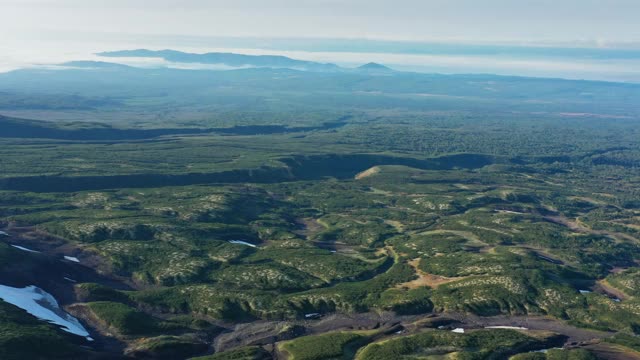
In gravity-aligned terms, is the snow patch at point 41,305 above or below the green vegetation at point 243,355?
above

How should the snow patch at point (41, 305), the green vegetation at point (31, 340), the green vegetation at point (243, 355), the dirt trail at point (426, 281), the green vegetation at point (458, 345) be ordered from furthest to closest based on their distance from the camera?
the dirt trail at point (426, 281)
the snow patch at point (41, 305)
the green vegetation at point (458, 345)
the green vegetation at point (243, 355)
the green vegetation at point (31, 340)

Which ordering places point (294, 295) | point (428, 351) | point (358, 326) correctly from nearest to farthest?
1. point (428, 351)
2. point (358, 326)
3. point (294, 295)

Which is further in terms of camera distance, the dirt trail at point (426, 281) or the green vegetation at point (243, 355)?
the dirt trail at point (426, 281)

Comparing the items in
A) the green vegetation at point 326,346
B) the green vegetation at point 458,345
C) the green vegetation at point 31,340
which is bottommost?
the green vegetation at point 326,346

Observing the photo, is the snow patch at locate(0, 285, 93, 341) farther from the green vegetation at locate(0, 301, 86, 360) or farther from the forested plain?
the green vegetation at locate(0, 301, 86, 360)

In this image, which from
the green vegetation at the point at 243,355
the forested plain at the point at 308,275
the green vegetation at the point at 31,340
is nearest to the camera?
the green vegetation at the point at 31,340

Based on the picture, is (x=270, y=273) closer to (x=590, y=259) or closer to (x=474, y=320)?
(x=474, y=320)

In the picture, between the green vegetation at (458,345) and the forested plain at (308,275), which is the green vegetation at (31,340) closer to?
the forested plain at (308,275)

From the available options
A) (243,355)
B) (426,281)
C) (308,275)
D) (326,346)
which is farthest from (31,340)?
(426,281)

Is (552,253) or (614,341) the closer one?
(614,341)

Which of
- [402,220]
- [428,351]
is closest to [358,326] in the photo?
[428,351]

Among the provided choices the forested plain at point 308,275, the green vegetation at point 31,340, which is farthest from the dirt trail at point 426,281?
the green vegetation at point 31,340
